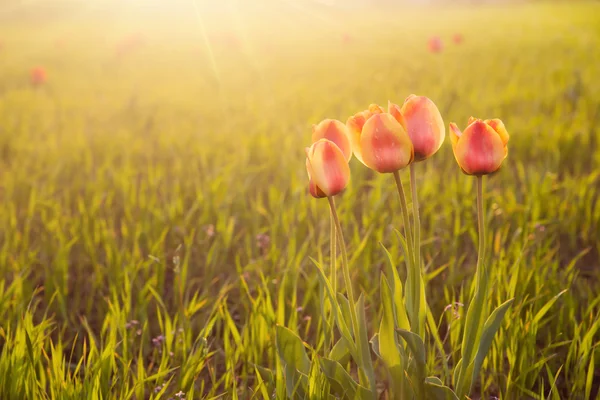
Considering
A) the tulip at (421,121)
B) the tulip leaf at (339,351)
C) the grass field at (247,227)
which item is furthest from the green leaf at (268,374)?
the tulip at (421,121)

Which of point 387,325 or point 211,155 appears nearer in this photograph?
point 387,325

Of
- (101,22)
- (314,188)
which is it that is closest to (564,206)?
(314,188)

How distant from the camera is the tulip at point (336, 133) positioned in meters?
0.86

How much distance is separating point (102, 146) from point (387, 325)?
244cm

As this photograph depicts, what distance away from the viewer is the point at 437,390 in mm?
875

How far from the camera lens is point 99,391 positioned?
982 millimetres

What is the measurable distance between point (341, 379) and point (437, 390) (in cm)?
16

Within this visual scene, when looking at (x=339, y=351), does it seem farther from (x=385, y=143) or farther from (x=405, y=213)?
(x=385, y=143)

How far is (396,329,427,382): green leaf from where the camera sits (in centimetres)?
84

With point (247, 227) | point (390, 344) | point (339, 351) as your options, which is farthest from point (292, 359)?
point (247, 227)

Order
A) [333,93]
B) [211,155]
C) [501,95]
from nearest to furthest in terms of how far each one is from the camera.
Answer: [211,155] → [501,95] → [333,93]

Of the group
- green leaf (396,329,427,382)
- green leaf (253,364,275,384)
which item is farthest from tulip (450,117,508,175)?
green leaf (253,364,275,384)

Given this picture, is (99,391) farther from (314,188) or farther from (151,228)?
(151,228)

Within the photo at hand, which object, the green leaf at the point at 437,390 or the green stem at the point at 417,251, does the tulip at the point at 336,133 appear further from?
the green leaf at the point at 437,390
